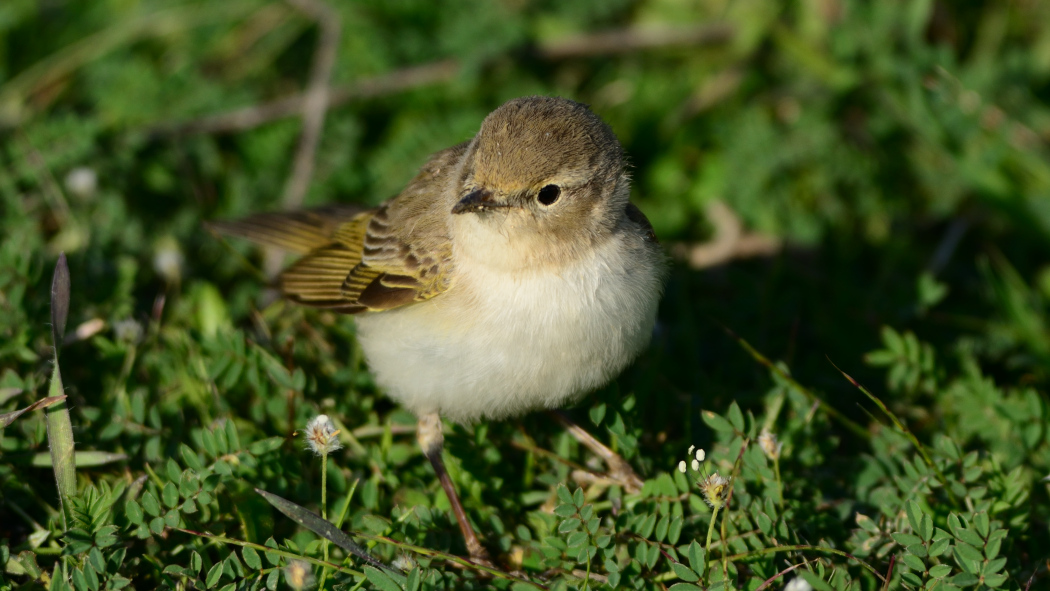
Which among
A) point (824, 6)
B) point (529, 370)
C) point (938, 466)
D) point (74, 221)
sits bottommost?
point (938, 466)

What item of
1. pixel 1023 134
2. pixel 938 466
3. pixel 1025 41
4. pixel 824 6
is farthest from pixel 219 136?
pixel 1025 41

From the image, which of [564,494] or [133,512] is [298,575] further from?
[564,494]

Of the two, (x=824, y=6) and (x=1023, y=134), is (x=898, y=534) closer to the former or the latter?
(x=1023, y=134)

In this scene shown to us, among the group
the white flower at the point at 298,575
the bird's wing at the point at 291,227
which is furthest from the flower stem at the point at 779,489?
the bird's wing at the point at 291,227

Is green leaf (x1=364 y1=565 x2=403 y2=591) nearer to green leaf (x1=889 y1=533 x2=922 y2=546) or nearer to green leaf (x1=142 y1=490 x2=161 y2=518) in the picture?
green leaf (x1=142 y1=490 x2=161 y2=518)

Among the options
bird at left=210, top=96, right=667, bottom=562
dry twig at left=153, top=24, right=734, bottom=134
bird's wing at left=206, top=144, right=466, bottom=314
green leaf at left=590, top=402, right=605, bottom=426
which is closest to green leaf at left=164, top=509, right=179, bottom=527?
bird at left=210, top=96, right=667, bottom=562

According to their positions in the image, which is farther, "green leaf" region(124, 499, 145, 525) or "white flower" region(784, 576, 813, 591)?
"green leaf" region(124, 499, 145, 525)
